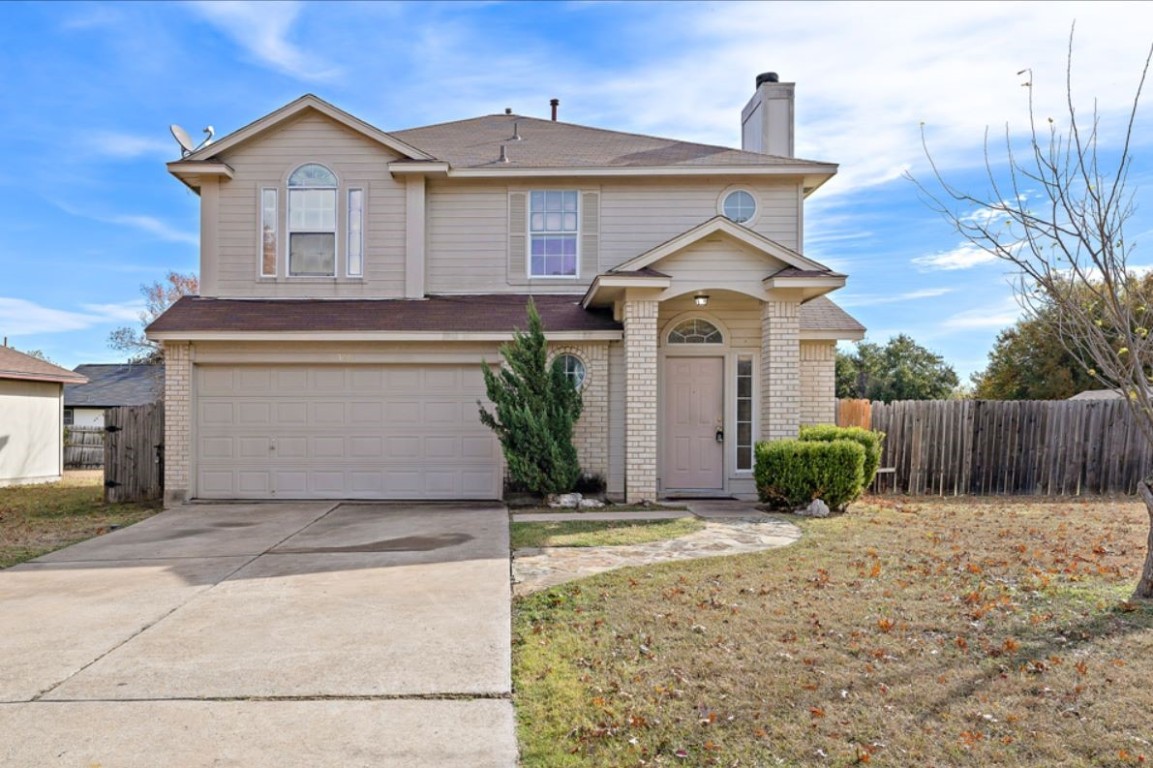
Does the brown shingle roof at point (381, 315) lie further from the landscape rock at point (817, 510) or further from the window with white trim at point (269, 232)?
the landscape rock at point (817, 510)

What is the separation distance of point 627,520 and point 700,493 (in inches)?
113

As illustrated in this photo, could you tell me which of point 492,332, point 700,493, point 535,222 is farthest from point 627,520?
point 535,222

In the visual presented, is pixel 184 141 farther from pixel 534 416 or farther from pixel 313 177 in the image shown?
pixel 534 416

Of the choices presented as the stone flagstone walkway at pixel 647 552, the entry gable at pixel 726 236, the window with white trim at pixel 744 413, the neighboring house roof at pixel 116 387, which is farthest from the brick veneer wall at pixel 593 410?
the neighboring house roof at pixel 116 387

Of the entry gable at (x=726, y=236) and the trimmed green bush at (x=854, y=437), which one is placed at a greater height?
the entry gable at (x=726, y=236)

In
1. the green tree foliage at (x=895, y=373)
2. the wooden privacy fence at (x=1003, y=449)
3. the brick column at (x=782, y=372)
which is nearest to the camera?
the brick column at (x=782, y=372)

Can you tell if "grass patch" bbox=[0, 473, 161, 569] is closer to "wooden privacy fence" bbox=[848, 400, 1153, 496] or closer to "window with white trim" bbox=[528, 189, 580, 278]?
"window with white trim" bbox=[528, 189, 580, 278]

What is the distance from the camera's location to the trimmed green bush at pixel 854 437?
35.7 feet

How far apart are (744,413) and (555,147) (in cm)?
625

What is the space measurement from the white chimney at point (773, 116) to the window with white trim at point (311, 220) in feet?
26.9

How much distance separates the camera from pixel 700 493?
→ 39.7 ft

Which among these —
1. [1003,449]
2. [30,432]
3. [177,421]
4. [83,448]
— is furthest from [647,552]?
[83,448]

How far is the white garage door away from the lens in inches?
468

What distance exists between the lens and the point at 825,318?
12.7 meters
